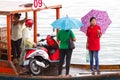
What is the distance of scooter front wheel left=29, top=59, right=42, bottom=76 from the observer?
10.8m

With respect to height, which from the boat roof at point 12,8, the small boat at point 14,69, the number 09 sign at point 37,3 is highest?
the number 09 sign at point 37,3

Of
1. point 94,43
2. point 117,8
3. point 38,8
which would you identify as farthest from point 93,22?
point 117,8

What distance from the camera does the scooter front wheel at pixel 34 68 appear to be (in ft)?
35.4

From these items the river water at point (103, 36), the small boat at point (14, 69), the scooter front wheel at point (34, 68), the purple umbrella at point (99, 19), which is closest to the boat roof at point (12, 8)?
the small boat at point (14, 69)

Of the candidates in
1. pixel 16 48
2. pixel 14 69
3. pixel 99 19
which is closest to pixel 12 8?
pixel 16 48

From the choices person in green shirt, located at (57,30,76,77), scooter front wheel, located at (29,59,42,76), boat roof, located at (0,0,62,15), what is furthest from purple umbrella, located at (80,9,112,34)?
scooter front wheel, located at (29,59,42,76)

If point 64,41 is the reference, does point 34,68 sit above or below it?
below

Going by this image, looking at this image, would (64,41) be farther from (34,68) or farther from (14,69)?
(14,69)

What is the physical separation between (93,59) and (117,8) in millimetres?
26262

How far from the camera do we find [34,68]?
10.9 meters

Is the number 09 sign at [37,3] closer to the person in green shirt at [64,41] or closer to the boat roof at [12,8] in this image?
the boat roof at [12,8]

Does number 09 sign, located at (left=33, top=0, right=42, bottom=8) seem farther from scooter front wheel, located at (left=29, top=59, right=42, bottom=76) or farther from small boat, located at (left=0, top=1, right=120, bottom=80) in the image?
scooter front wheel, located at (left=29, top=59, right=42, bottom=76)

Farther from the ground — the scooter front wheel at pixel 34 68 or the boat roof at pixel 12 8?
the boat roof at pixel 12 8

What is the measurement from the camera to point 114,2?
138 ft
